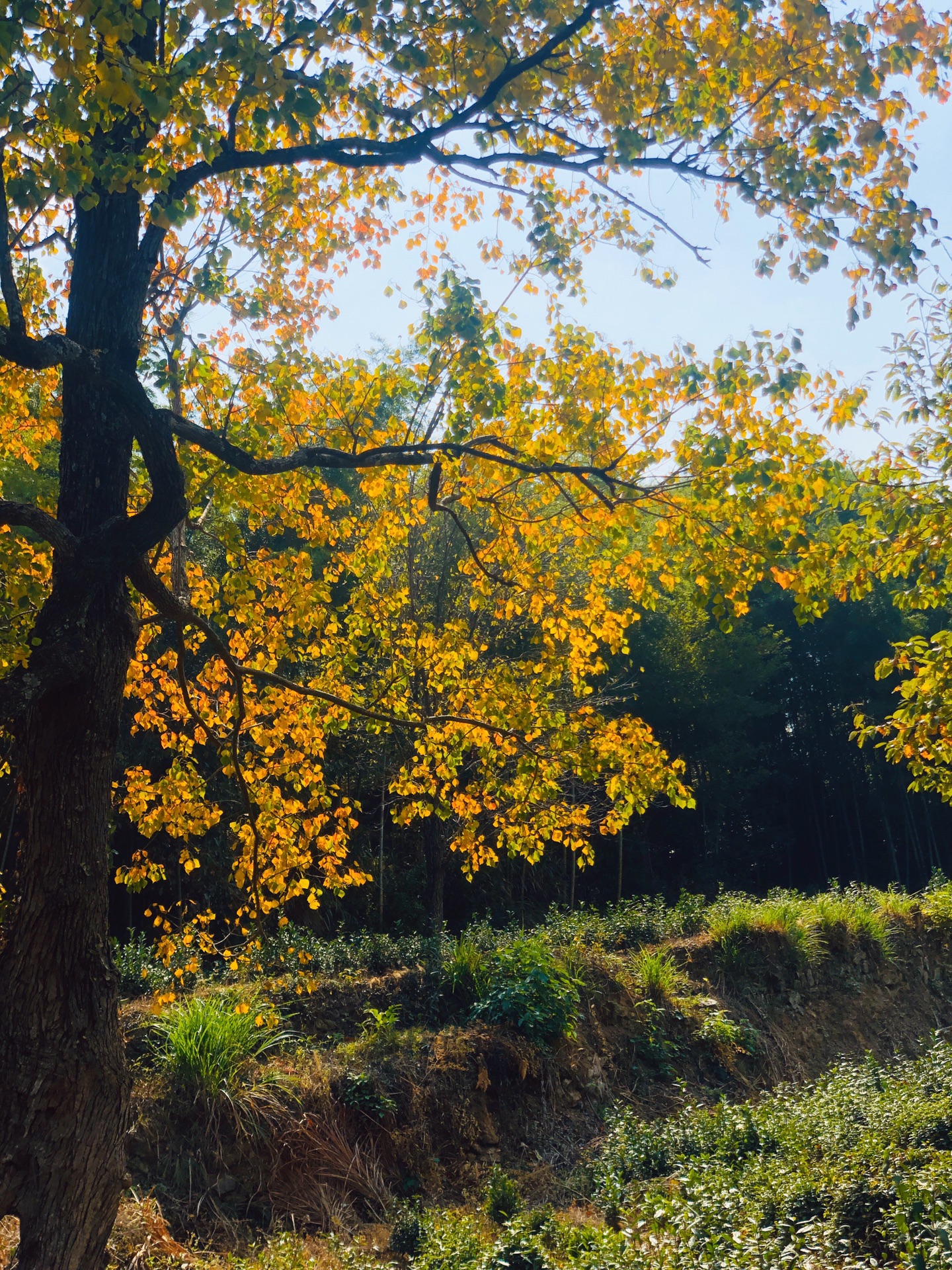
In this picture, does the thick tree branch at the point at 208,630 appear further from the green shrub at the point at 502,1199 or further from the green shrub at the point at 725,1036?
the green shrub at the point at 725,1036

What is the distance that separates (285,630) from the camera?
6.27 meters

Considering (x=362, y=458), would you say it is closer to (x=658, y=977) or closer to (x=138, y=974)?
(x=138, y=974)

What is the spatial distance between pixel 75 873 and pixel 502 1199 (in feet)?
13.6

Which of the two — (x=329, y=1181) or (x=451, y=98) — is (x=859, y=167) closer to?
(x=451, y=98)

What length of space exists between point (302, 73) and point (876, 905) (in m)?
13.0

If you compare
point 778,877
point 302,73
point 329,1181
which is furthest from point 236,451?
point 778,877

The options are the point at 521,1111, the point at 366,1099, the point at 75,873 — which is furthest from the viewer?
the point at 521,1111

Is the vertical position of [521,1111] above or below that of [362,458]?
below

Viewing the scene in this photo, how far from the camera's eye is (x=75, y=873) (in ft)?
11.4

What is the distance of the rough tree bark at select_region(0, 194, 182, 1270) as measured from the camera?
317cm

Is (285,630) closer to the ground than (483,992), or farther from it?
farther from it

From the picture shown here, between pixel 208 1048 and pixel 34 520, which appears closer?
pixel 34 520

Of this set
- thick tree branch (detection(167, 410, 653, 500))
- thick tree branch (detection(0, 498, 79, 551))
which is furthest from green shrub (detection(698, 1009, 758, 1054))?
thick tree branch (detection(0, 498, 79, 551))

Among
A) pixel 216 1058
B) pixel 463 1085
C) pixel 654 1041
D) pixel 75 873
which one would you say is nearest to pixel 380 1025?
pixel 463 1085
